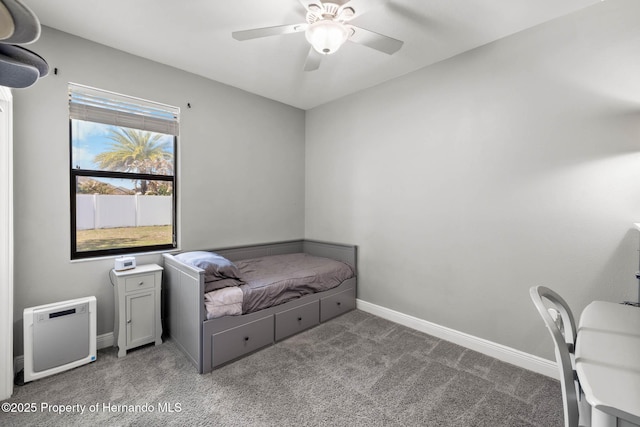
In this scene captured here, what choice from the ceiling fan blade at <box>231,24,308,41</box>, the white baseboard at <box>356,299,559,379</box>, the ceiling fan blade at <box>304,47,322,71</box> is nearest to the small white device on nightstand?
the ceiling fan blade at <box>231,24,308,41</box>

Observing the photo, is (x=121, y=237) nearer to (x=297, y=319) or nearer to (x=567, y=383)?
(x=297, y=319)

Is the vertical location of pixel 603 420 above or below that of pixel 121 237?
below

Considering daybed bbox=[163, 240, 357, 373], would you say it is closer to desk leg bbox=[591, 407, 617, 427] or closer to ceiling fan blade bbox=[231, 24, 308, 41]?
ceiling fan blade bbox=[231, 24, 308, 41]

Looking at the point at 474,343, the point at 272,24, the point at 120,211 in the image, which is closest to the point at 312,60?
the point at 272,24

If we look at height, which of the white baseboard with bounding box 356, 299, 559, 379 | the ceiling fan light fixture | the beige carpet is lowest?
the beige carpet

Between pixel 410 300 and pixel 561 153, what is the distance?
6.07 ft

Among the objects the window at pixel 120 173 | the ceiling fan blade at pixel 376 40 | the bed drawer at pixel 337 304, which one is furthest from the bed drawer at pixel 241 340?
the ceiling fan blade at pixel 376 40

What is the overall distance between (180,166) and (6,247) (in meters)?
1.44

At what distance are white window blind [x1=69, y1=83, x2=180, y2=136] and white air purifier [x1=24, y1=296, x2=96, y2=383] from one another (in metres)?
1.57

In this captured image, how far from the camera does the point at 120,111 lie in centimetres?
258

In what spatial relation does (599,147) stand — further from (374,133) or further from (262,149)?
(262,149)

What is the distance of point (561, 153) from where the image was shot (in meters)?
2.07

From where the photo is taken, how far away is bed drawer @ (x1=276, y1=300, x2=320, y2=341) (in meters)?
2.59

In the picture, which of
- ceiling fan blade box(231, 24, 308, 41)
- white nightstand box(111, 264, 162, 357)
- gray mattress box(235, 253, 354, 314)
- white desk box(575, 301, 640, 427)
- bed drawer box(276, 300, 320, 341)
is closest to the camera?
white desk box(575, 301, 640, 427)
